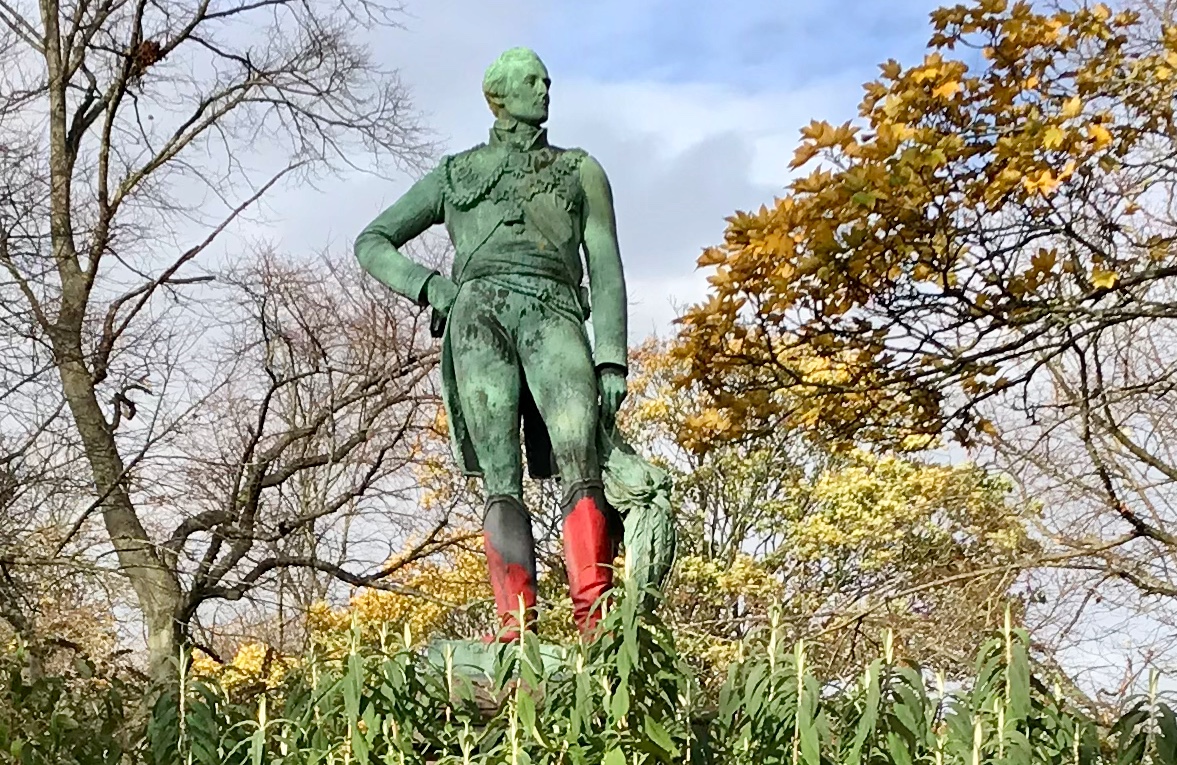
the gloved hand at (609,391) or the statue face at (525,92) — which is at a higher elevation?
the statue face at (525,92)

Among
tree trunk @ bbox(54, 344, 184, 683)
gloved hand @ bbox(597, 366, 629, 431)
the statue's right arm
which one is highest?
tree trunk @ bbox(54, 344, 184, 683)

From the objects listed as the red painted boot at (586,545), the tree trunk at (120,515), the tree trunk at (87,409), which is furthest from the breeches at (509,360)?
the tree trunk at (120,515)

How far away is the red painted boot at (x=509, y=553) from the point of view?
4.38m

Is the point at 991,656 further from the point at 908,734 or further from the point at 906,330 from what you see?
the point at 906,330

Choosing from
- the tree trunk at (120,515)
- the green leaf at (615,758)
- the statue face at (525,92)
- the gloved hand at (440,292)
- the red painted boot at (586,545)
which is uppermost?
the tree trunk at (120,515)

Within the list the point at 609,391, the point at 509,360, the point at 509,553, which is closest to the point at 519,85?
the point at 509,360

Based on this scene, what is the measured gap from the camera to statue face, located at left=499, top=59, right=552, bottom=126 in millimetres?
4699

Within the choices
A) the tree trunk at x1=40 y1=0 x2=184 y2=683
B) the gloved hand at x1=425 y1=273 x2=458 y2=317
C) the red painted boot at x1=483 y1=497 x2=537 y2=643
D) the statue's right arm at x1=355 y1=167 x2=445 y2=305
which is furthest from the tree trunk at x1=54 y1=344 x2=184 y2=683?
the red painted boot at x1=483 y1=497 x2=537 y2=643

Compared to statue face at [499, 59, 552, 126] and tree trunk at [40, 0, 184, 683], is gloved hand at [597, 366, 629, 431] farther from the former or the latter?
tree trunk at [40, 0, 184, 683]

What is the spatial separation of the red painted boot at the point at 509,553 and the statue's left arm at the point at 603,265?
566 millimetres

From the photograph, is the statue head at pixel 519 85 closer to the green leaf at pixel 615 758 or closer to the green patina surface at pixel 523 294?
the green patina surface at pixel 523 294

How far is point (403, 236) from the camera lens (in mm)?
4801

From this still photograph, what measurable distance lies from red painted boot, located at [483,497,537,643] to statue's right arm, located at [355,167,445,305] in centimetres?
75

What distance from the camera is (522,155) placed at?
4.72 m
